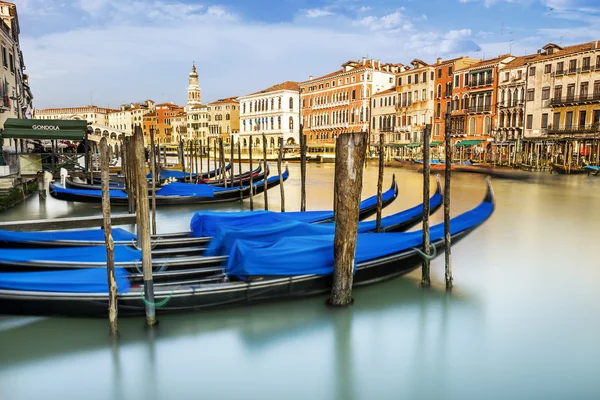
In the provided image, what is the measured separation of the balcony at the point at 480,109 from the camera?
22.9 meters

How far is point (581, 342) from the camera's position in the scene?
10.8 ft

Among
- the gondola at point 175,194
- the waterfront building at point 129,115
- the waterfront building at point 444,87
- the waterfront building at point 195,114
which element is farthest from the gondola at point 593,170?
the waterfront building at point 129,115

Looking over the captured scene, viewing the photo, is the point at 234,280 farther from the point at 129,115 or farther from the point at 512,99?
the point at 129,115

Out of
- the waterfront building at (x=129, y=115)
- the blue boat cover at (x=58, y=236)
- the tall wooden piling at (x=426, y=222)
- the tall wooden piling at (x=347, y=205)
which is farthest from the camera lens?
the waterfront building at (x=129, y=115)

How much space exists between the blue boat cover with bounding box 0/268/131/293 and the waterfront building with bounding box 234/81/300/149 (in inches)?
1259

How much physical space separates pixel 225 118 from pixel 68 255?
1614 inches

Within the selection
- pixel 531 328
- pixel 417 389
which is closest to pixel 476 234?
pixel 531 328

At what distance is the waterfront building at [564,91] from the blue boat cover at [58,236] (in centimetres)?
1884

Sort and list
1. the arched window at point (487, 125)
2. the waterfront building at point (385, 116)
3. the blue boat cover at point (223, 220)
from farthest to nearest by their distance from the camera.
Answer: the waterfront building at point (385, 116), the arched window at point (487, 125), the blue boat cover at point (223, 220)

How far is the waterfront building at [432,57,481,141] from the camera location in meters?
24.9

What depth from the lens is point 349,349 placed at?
126 inches

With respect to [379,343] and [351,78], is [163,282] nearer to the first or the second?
[379,343]

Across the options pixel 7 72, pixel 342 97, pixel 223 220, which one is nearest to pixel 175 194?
pixel 223 220

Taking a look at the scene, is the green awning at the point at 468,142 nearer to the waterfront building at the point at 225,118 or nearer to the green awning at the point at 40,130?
the green awning at the point at 40,130
